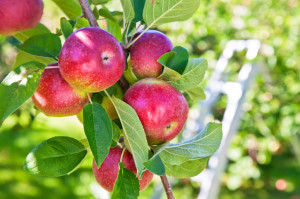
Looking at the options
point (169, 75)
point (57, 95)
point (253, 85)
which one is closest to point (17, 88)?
point (57, 95)

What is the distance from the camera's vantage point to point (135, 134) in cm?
40

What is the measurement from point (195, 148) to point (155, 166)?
79 millimetres

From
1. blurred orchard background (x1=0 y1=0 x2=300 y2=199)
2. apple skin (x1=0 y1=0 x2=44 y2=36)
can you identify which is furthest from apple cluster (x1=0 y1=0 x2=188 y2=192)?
blurred orchard background (x1=0 y1=0 x2=300 y2=199)

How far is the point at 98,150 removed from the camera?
36 cm

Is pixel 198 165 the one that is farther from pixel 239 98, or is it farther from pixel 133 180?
pixel 239 98

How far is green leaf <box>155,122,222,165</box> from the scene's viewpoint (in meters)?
0.43

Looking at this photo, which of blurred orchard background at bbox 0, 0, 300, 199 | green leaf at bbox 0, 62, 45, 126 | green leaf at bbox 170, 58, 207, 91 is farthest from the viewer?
blurred orchard background at bbox 0, 0, 300, 199

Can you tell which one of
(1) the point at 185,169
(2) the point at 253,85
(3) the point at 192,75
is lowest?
(2) the point at 253,85

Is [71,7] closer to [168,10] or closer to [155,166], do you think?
[168,10]

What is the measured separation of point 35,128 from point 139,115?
11.0 feet

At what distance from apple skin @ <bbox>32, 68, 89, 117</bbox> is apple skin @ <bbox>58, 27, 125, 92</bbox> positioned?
42 mm

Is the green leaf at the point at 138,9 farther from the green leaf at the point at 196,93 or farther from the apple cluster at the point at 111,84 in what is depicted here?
the green leaf at the point at 196,93

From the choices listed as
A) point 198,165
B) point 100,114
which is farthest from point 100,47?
point 198,165

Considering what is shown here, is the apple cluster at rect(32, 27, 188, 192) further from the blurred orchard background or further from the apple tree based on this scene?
the blurred orchard background
